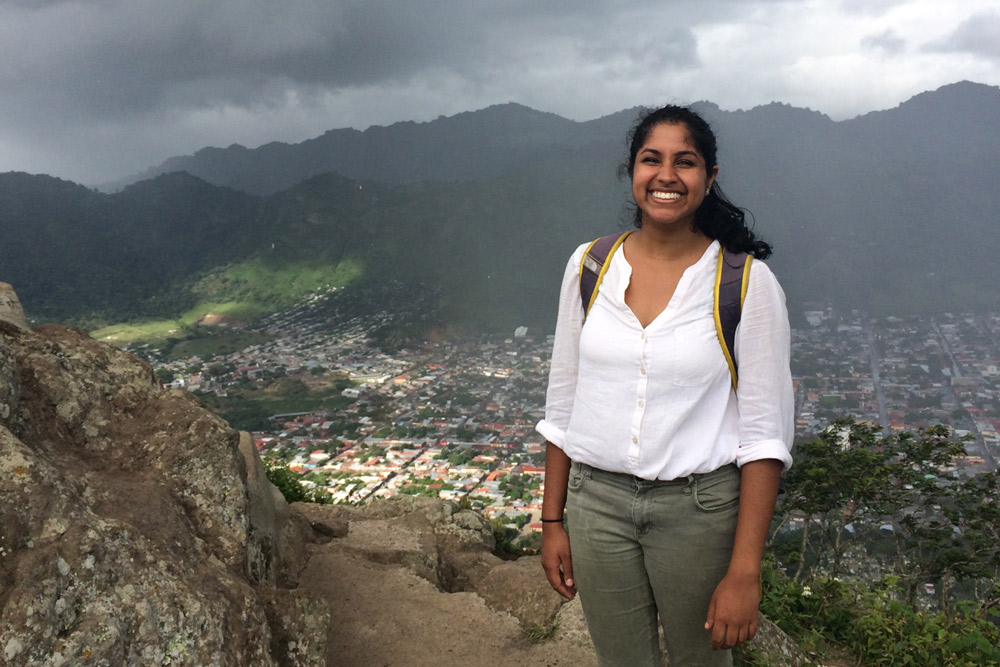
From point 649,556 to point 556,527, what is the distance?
1.35ft

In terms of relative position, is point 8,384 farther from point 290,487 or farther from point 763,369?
point 290,487

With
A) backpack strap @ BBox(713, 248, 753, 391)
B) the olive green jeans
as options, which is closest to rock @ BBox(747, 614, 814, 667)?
the olive green jeans

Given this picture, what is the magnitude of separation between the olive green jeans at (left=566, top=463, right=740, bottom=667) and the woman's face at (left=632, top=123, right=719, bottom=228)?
745 mm

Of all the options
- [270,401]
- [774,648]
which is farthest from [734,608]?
[270,401]

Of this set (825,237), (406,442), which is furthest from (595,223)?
(406,442)

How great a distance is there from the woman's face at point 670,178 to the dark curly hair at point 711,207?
3cm

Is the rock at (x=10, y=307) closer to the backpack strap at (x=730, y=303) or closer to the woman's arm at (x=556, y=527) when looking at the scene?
the woman's arm at (x=556, y=527)

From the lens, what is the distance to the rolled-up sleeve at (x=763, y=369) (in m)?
1.72

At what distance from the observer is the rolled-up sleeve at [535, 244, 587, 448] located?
6.93 feet

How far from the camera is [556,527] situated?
87.8 inches

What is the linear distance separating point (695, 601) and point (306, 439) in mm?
40846

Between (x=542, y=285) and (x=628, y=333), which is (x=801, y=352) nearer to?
(x=542, y=285)

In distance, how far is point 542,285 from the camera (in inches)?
3386

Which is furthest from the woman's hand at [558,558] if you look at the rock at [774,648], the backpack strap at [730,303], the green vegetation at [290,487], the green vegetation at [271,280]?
the green vegetation at [271,280]
